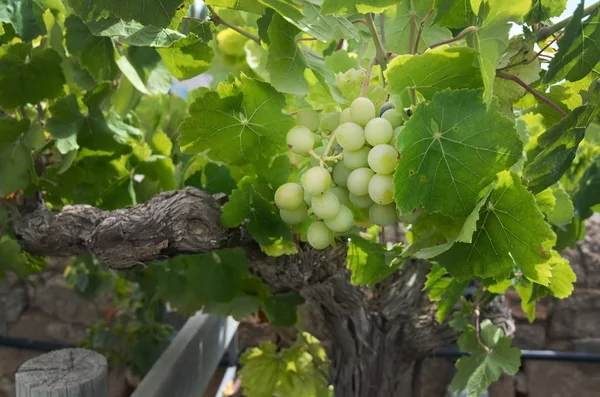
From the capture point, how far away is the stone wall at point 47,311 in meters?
2.35

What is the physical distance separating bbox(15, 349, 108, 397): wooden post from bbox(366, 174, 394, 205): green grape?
55 cm

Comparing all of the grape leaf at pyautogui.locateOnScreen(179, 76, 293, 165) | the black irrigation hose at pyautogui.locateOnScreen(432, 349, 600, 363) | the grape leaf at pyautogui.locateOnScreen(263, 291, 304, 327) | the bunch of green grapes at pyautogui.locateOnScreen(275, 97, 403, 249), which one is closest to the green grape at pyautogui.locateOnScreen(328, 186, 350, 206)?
the bunch of green grapes at pyautogui.locateOnScreen(275, 97, 403, 249)

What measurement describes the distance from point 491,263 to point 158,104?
2.65ft

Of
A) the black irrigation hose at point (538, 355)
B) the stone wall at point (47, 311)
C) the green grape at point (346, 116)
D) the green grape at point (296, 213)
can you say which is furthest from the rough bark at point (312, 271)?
the stone wall at point (47, 311)

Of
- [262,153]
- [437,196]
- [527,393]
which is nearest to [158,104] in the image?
[262,153]

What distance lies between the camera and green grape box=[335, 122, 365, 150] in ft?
1.44

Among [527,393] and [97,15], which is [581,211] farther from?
[527,393]

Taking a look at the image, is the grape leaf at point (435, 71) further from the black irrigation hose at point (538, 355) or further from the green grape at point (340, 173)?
the black irrigation hose at point (538, 355)

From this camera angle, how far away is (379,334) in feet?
3.37

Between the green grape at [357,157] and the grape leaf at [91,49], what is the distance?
503 mm

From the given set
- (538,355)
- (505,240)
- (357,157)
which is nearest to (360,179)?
(357,157)

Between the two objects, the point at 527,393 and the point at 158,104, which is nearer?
the point at 158,104

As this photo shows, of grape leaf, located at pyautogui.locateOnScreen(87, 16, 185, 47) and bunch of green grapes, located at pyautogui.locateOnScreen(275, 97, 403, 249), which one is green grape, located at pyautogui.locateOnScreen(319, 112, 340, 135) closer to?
bunch of green grapes, located at pyautogui.locateOnScreen(275, 97, 403, 249)

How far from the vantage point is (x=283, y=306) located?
109cm
